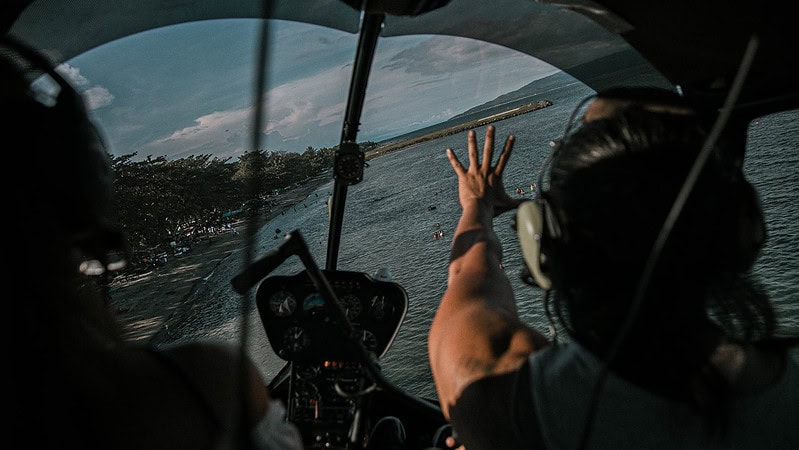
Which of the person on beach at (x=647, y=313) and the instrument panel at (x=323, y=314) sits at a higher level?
the person on beach at (x=647, y=313)

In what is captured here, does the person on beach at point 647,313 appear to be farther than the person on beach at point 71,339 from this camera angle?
Yes

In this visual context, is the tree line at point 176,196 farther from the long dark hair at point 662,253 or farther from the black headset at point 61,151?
the long dark hair at point 662,253

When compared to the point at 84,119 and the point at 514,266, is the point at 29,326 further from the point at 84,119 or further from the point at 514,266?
the point at 514,266

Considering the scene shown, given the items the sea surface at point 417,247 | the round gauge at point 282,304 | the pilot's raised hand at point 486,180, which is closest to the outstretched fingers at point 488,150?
the pilot's raised hand at point 486,180

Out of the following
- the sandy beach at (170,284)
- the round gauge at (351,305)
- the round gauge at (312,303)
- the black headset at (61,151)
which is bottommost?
the round gauge at (351,305)

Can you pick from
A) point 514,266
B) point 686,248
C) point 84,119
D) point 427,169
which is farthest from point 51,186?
point 427,169

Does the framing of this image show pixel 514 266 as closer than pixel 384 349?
No

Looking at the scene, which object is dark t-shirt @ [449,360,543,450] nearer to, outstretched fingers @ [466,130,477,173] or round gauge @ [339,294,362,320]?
outstretched fingers @ [466,130,477,173]

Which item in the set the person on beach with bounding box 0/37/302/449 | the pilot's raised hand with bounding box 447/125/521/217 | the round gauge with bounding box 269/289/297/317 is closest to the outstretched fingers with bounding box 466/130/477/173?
the pilot's raised hand with bounding box 447/125/521/217
